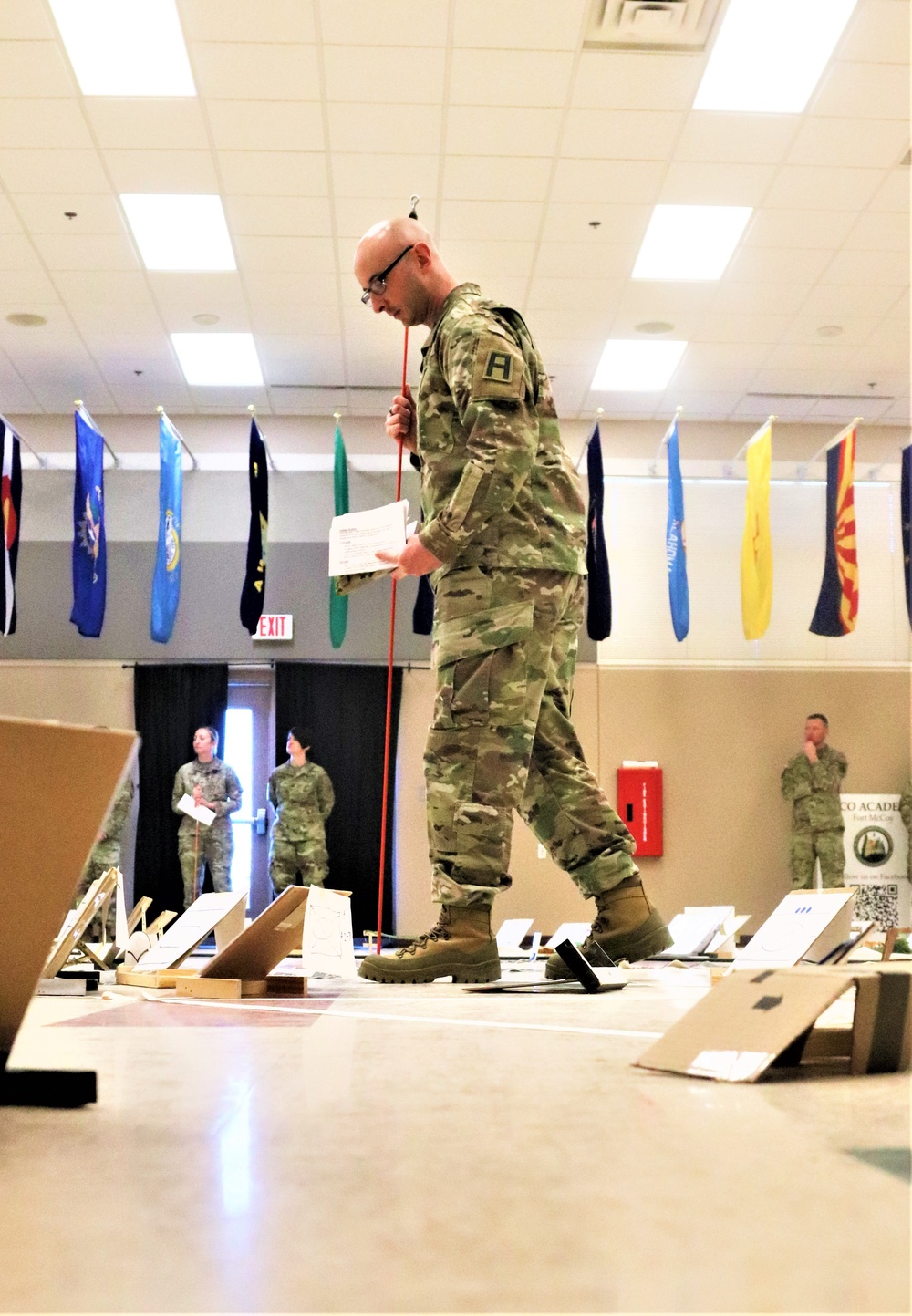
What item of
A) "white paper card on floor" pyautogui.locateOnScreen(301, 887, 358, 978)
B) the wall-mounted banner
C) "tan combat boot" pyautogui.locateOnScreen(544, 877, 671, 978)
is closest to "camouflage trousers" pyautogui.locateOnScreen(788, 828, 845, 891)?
the wall-mounted banner

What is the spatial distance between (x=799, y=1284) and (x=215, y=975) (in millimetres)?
1719

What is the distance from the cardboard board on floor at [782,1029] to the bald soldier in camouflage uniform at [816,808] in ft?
28.5

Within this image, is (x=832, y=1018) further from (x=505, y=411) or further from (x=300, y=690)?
(x=300, y=690)

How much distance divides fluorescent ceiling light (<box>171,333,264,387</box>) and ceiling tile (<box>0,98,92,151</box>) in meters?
2.33

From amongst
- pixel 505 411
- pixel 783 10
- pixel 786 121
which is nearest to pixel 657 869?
pixel 786 121

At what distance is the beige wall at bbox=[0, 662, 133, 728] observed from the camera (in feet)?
31.9

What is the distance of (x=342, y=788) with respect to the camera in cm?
974

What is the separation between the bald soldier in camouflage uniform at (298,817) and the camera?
930cm

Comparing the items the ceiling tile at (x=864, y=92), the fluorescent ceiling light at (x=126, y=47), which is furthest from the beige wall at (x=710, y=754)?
the fluorescent ceiling light at (x=126, y=47)

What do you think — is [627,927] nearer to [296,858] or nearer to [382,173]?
[382,173]

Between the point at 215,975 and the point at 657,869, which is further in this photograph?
the point at 657,869

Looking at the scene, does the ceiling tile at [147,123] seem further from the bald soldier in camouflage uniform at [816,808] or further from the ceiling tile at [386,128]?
the bald soldier in camouflage uniform at [816,808]

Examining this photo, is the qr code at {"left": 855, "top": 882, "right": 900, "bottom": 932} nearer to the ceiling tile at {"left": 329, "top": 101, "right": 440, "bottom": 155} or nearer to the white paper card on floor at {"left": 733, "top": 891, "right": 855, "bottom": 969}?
the ceiling tile at {"left": 329, "top": 101, "right": 440, "bottom": 155}

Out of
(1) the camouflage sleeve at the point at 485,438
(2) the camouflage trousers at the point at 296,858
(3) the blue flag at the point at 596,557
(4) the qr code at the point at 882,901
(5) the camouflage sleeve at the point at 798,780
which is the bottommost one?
(4) the qr code at the point at 882,901
